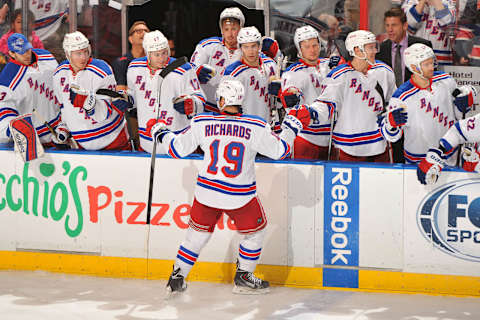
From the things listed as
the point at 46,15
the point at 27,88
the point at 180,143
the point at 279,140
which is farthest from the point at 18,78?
the point at 46,15

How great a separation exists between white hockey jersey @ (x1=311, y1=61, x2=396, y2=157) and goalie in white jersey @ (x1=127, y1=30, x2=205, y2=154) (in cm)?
97

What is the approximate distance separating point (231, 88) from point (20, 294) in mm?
2032

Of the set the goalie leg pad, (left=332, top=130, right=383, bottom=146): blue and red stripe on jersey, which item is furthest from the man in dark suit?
the goalie leg pad

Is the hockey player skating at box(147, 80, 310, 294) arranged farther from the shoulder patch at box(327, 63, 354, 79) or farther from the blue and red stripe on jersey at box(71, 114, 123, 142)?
the blue and red stripe on jersey at box(71, 114, 123, 142)

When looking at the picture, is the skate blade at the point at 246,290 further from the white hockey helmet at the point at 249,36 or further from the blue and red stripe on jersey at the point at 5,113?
the blue and red stripe on jersey at the point at 5,113

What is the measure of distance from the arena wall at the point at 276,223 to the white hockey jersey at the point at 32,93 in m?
0.41

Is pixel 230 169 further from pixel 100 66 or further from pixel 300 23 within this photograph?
pixel 300 23

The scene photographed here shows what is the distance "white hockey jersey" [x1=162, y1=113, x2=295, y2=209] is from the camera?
5578 millimetres

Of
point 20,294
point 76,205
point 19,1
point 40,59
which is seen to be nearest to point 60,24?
point 19,1

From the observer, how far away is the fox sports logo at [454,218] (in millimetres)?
5629

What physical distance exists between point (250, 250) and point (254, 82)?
1.54 m

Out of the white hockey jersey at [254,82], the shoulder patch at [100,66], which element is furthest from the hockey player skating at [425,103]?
the shoulder patch at [100,66]

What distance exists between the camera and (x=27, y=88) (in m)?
6.71

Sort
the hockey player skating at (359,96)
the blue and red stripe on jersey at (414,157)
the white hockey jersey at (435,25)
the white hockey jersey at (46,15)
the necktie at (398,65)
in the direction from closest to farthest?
1. the blue and red stripe on jersey at (414,157)
2. the hockey player skating at (359,96)
3. the necktie at (398,65)
4. the white hockey jersey at (435,25)
5. the white hockey jersey at (46,15)
